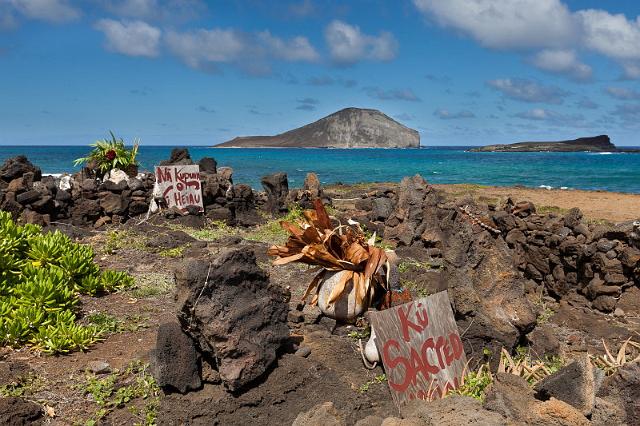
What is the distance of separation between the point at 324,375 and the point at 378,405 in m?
0.54

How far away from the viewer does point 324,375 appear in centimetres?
520

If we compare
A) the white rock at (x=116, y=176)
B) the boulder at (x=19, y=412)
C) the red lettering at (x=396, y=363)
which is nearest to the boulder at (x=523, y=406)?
the red lettering at (x=396, y=363)

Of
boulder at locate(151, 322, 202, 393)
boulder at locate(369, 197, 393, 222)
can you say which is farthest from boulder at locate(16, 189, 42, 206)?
boulder at locate(151, 322, 202, 393)

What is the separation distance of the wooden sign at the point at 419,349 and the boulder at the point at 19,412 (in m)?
2.92

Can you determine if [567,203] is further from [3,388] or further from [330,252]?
[3,388]

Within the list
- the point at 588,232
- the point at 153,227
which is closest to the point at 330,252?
the point at 588,232

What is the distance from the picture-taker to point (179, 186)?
1592cm

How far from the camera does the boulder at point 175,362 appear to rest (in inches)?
198

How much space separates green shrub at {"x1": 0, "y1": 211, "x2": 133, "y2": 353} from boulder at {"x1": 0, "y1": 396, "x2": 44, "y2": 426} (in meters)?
1.11

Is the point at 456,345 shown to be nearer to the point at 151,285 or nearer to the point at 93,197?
the point at 151,285

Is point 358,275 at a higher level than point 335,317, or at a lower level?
higher

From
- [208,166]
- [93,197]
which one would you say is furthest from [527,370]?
[208,166]

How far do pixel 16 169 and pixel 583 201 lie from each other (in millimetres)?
25267

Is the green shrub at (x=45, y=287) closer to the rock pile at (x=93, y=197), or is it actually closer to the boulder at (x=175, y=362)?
the boulder at (x=175, y=362)
